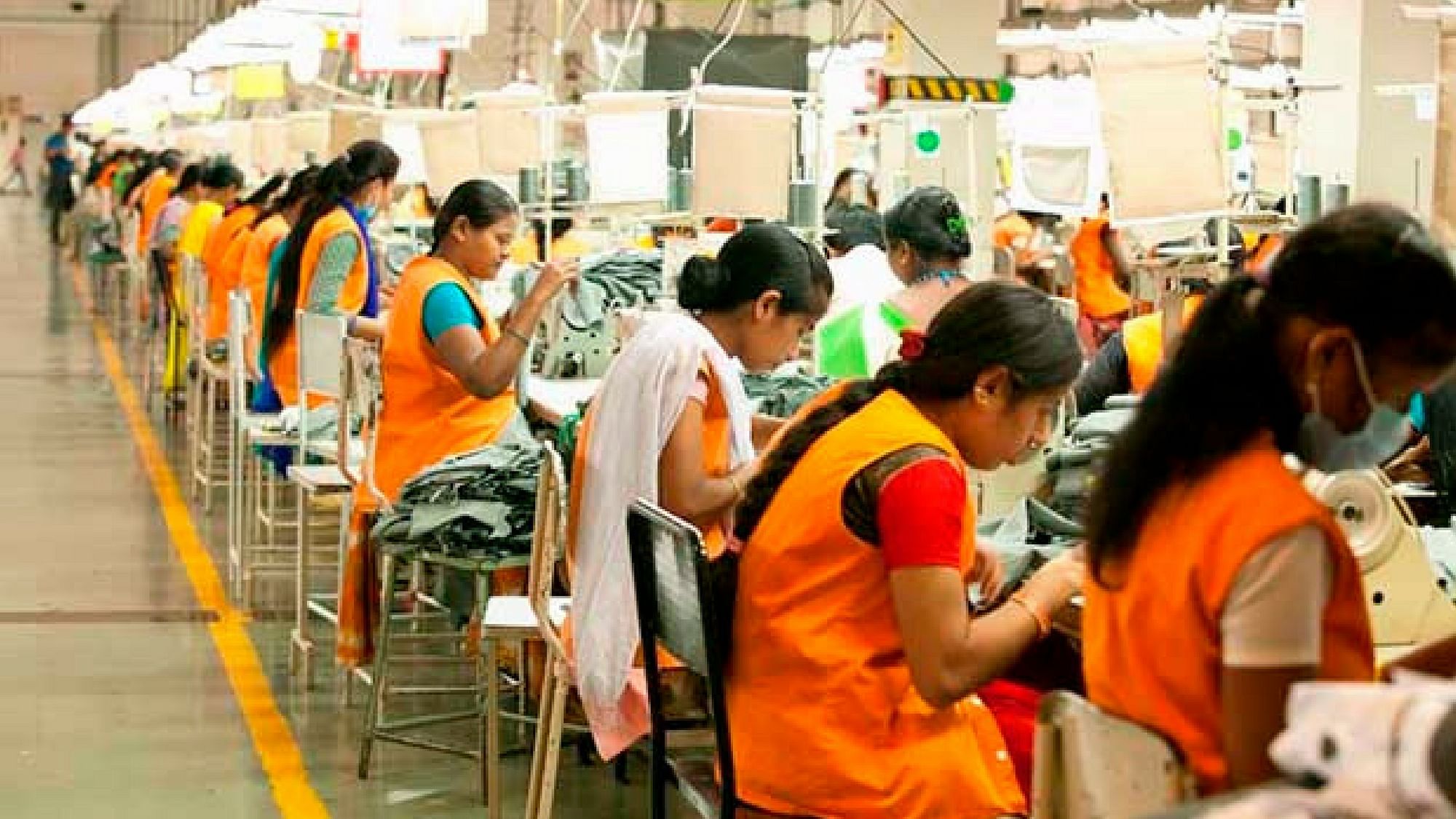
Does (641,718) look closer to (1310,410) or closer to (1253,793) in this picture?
(1310,410)

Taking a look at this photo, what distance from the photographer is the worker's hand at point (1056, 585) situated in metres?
3.53

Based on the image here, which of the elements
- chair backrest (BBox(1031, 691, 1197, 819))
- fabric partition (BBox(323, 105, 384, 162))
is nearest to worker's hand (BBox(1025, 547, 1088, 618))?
chair backrest (BBox(1031, 691, 1197, 819))

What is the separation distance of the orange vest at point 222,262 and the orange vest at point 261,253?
237 mm

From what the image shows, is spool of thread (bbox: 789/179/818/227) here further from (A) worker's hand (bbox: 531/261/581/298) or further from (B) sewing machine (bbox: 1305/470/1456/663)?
(B) sewing machine (bbox: 1305/470/1456/663)

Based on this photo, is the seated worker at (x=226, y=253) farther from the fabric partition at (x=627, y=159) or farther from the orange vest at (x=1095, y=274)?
the orange vest at (x=1095, y=274)

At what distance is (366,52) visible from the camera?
1053 centimetres

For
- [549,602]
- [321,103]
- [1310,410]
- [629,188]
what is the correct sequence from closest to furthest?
1. [1310,410]
2. [549,602]
3. [629,188]
4. [321,103]

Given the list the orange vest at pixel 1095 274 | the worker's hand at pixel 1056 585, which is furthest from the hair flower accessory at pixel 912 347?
the orange vest at pixel 1095 274

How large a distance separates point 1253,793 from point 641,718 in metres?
2.61

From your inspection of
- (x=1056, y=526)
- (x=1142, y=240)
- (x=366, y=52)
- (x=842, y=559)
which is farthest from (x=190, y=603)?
(x=842, y=559)

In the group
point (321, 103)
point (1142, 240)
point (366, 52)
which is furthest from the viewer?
point (321, 103)

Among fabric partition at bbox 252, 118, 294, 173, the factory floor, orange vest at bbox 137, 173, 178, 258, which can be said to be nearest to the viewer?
the factory floor

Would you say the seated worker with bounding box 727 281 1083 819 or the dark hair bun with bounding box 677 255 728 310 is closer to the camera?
the seated worker with bounding box 727 281 1083 819

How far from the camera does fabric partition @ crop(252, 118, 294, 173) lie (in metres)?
16.3
